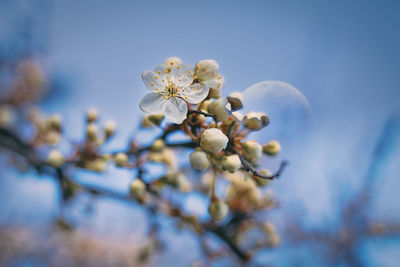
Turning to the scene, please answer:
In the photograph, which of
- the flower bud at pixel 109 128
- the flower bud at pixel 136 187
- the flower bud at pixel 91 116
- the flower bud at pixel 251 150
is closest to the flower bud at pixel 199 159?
the flower bud at pixel 251 150

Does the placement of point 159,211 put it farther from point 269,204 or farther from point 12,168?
point 12,168

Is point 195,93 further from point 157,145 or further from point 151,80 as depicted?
point 157,145

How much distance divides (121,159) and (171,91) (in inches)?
20.0

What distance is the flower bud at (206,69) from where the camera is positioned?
2.65ft

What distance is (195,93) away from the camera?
2.68ft

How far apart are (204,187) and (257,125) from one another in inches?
46.1

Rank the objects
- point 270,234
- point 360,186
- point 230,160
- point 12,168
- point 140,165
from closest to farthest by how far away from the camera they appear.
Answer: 1. point 230,160
2. point 140,165
3. point 270,234
4. point 360,186
5. point 12,168

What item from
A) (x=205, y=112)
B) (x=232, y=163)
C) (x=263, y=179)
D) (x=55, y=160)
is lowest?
(x=55, y=160)

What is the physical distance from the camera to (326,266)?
2.09 metres

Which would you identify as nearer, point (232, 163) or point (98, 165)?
point (232, 163)

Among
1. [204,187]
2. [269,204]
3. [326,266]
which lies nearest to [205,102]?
[269,204]

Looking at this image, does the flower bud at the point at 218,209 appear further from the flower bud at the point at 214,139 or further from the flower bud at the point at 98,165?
the flower bud at the point at 98,165

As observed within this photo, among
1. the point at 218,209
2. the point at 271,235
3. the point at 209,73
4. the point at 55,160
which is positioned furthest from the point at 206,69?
the point at 271,235

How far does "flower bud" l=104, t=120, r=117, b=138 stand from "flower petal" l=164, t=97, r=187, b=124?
0.77 m
